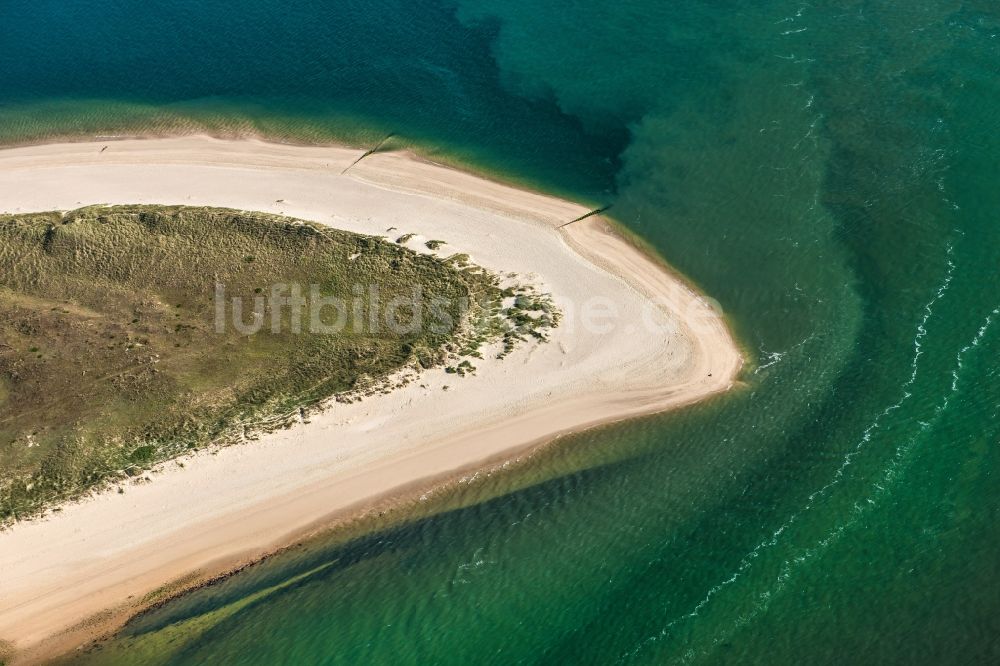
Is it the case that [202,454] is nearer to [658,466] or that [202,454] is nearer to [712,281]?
[658,466]

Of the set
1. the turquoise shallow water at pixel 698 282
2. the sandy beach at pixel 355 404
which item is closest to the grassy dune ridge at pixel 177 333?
the sandy beach at pixel 355 404

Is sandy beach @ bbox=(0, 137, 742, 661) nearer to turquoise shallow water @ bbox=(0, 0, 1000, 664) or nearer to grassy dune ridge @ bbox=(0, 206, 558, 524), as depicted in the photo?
grassy dune ridge @ bbox=(0, 206, 558, 524)

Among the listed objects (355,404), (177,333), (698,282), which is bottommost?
(355,404)

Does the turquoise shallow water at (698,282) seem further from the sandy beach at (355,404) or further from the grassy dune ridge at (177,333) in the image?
the grassy dune ridge at (177,333)

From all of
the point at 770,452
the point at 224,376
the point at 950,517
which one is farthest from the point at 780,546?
the point at 224,376

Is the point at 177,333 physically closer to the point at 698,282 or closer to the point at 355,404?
the point at 355,404

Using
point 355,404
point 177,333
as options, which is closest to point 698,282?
point 355,404
